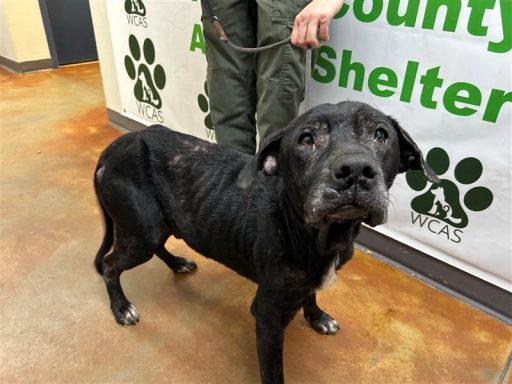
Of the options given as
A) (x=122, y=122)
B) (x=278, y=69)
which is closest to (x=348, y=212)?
(x=278, y=69)

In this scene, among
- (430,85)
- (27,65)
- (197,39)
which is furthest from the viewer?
(27,65)

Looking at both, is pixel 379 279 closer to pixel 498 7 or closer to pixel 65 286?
pixel 498 7

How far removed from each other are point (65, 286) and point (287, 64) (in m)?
1.73

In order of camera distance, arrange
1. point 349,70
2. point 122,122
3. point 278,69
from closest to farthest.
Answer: point 278,69 → point 349,70 → point 122,122

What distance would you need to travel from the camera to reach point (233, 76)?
2.19 metres

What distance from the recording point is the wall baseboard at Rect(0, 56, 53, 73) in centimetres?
634

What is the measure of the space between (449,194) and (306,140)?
1.22 metres

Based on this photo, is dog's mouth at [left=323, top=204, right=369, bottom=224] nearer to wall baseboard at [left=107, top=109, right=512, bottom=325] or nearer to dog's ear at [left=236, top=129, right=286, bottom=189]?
A: dog's ear at [left=236, top=129, right=286, bottom=189]

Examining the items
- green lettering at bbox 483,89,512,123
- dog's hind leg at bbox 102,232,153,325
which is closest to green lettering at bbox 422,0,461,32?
green lettering at bbox 483,89,512,123

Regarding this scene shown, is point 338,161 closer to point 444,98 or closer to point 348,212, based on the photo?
point 348,212

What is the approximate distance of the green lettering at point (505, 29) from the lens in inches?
68.3

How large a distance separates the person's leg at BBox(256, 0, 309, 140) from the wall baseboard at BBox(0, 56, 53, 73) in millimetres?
5698

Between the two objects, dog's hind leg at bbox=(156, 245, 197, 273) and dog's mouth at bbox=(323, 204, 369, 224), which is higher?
dog's mouth at bbox=(323, 204, 369, 224)

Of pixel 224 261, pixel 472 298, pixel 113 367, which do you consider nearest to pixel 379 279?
pixel 472 298
